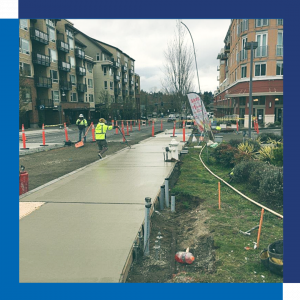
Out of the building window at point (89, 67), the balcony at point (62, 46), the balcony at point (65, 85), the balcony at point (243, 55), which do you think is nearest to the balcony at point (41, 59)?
the balcony at point (62, 46)

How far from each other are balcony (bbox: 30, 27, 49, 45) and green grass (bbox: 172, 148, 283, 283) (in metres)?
40.1

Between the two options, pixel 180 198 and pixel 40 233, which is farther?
pixel 180 198

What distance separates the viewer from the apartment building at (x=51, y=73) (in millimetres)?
41406

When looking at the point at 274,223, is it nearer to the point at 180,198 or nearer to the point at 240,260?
the point at 240,260

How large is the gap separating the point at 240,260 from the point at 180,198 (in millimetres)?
3130

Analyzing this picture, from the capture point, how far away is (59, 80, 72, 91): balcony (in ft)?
166

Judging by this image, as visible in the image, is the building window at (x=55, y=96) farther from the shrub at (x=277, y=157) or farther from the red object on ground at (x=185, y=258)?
the red object on ground at (x=185, y=258)

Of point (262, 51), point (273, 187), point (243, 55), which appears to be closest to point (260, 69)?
point (262, 51)

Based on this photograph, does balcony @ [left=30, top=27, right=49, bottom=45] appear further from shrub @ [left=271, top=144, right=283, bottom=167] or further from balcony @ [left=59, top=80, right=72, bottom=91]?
shrub @ [left=271, top=144, right=283, bottom=167]

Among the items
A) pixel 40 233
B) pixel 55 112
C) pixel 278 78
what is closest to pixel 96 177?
pixel 40 233

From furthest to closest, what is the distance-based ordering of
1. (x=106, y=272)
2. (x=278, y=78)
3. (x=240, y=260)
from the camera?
1. (x=278, y=78)
2. (x=240, y=260)
3. (x=106, y=272)

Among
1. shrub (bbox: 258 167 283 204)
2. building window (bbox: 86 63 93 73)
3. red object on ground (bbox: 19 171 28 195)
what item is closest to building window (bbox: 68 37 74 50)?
building window (bbox: 86 63 93 73)

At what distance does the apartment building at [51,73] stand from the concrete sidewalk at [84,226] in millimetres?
31898

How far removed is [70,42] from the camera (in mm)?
52688
